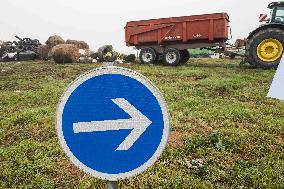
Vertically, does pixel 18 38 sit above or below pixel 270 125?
above

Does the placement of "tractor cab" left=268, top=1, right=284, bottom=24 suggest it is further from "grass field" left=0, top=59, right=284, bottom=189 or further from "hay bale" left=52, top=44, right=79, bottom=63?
"hay bale" left=52, top=44, right=79, bottom=63

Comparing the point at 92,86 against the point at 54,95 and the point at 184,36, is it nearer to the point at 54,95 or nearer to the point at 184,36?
the point at 54,95

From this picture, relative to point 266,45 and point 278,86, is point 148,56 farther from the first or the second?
point 278,86

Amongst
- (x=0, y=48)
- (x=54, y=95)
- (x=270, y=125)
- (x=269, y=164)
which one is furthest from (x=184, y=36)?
(x=0, y=48)

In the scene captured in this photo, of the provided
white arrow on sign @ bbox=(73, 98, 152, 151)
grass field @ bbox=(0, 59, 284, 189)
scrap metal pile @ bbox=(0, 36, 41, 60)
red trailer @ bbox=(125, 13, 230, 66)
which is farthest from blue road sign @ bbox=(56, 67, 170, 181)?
scrap metal pile @ bbox=(0, 36, 41, 60)

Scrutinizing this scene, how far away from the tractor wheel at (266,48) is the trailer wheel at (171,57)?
10.2 feet

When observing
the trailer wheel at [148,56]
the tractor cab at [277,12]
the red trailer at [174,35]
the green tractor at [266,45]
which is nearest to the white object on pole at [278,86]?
the green tractor at [266,45]

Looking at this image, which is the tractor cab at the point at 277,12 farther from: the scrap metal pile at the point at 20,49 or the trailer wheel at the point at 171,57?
the scrap metal pile at the point at 20,49

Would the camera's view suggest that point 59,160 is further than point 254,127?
No

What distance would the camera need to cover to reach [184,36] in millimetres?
15430

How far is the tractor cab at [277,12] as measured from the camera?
13.5m

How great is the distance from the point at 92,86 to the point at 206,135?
339 cm

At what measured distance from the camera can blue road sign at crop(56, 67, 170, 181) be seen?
1.98 meters

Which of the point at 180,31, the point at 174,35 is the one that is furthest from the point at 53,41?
the point at 180,31
